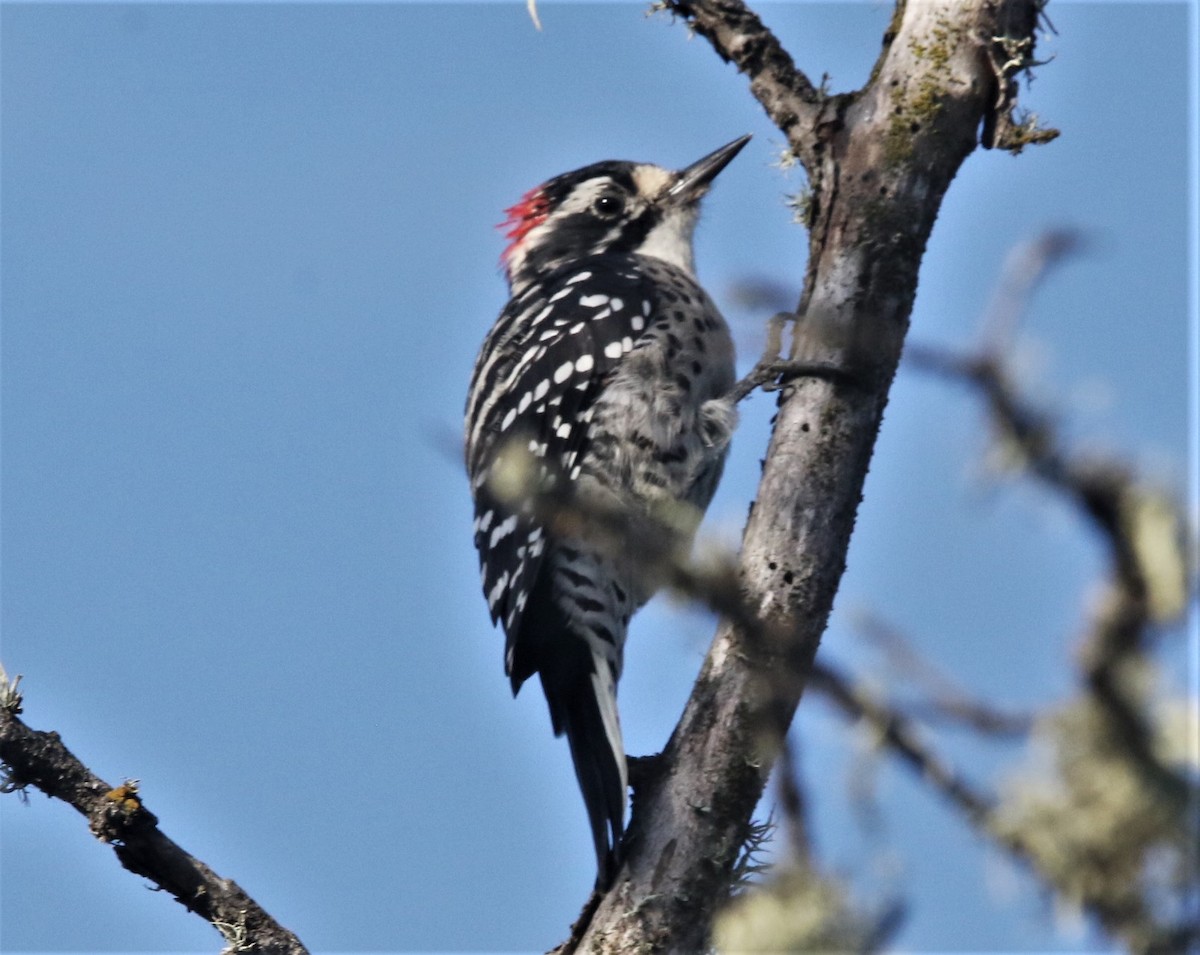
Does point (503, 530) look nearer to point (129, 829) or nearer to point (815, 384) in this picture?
point (815, 384)

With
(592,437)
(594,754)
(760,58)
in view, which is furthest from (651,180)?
(594,754)

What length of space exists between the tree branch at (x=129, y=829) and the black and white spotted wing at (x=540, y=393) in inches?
55.2

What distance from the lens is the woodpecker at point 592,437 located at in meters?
4.42

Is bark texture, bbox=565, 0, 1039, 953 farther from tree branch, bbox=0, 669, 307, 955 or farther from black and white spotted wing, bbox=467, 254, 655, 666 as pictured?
black and white spotted wing, bbox=467, 254, 655, 666

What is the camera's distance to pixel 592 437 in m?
4.96

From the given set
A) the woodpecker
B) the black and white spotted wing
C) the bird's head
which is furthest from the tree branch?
the bird's head

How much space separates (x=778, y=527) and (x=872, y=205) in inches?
37.6

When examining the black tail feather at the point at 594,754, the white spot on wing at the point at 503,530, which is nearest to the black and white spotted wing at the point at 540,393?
the white spot on wing at the point at 503,530

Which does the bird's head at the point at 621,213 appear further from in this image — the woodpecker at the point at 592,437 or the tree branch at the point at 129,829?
the tree branch at the point at 129,829

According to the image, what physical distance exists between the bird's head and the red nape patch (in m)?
0.10

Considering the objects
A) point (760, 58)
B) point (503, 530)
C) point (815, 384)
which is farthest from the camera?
point (503, 530)

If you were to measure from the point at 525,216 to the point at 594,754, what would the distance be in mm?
3606

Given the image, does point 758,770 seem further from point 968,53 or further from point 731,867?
point 968,53

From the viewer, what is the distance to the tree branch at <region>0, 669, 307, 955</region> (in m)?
3.24
